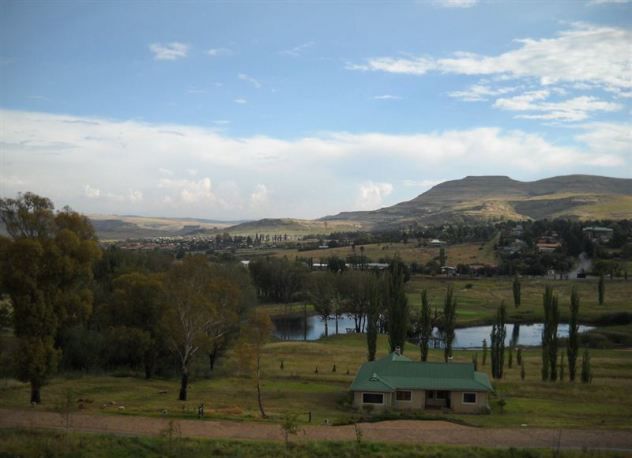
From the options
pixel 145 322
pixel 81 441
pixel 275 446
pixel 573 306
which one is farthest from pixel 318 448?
pixel 573 306

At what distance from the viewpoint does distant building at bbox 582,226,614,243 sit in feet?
520

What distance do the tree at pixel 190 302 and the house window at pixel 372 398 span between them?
1071 cm

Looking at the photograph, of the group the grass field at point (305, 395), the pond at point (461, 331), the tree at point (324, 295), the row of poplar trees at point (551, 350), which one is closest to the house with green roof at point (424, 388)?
the grass field at point (305, 395)

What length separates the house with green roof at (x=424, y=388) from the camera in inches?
1454

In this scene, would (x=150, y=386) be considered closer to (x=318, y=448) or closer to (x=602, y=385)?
(x=318, y=448)

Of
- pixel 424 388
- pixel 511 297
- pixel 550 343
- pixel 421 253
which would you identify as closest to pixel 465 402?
pixel 424 388

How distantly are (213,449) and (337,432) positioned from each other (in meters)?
6.45

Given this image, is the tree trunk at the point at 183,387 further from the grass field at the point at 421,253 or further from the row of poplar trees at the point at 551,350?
the grass field at the point at 421,253

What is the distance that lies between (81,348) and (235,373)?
1240cm

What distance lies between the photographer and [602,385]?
4516cm

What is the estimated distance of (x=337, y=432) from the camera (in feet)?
88.7

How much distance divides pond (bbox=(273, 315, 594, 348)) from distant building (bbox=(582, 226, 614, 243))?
78127mm

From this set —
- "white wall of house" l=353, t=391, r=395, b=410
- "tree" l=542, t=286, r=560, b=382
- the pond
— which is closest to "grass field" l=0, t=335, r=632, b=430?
"white wall of house" l=353, t=391, r=395, b=410

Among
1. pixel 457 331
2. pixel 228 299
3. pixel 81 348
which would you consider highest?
pixel 228 299
